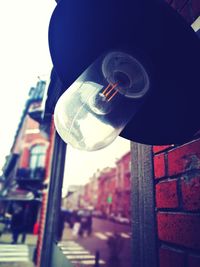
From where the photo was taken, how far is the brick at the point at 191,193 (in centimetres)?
72

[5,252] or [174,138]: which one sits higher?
[174,138]

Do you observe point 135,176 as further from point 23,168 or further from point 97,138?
point 23,168

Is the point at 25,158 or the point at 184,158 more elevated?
the point at 25,158

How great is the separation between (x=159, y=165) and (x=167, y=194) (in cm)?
13

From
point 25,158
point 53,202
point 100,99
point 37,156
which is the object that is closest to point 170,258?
point 100,99

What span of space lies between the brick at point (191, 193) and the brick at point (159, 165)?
0.13 meters

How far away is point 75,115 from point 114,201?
97.5 feet

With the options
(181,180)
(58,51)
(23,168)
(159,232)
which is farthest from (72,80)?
(23,168)

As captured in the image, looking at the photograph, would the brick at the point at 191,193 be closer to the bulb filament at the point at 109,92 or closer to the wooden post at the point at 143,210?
the wooden post at the point at 143,210

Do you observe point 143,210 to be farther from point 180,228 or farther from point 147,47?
point 147,47

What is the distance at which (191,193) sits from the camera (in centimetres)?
74

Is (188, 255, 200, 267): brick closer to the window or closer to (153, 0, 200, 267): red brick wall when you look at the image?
(153, 0, 200, 267): red brick wall

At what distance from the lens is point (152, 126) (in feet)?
2.28

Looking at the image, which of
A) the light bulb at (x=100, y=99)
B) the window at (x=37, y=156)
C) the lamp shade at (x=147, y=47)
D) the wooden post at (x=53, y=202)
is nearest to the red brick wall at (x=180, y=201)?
the lamp shade at (x=147, y=47)
